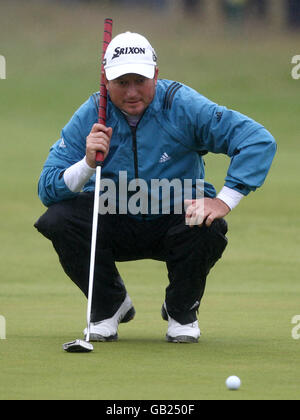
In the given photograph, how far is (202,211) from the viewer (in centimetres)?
640

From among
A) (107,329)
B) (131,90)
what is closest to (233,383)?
(107,329)

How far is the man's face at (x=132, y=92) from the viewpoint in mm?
6551

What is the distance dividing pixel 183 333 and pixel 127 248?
25.5 inches

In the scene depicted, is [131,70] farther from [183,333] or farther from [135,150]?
[183,333]

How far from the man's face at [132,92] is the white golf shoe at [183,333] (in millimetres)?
1291

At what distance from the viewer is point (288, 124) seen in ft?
87.1

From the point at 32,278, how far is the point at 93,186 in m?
3.50

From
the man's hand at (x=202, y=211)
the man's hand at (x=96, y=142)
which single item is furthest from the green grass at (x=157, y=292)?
the man's hand at (x=96, y=142)

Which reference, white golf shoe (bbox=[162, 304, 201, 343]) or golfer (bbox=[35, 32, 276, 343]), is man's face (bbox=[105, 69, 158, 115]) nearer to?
golfer (bbox=[35, 32, 276, 343])

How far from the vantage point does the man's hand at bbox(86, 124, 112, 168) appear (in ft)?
21.2

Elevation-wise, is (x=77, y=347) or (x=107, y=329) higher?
(x=107, y=329)

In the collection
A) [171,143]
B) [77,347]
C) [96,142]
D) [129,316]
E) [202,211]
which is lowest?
[77,347]

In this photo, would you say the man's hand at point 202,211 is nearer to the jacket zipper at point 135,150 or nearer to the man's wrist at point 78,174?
the jacket zipper at point 135,150

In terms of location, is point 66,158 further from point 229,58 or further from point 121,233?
point 229,58
